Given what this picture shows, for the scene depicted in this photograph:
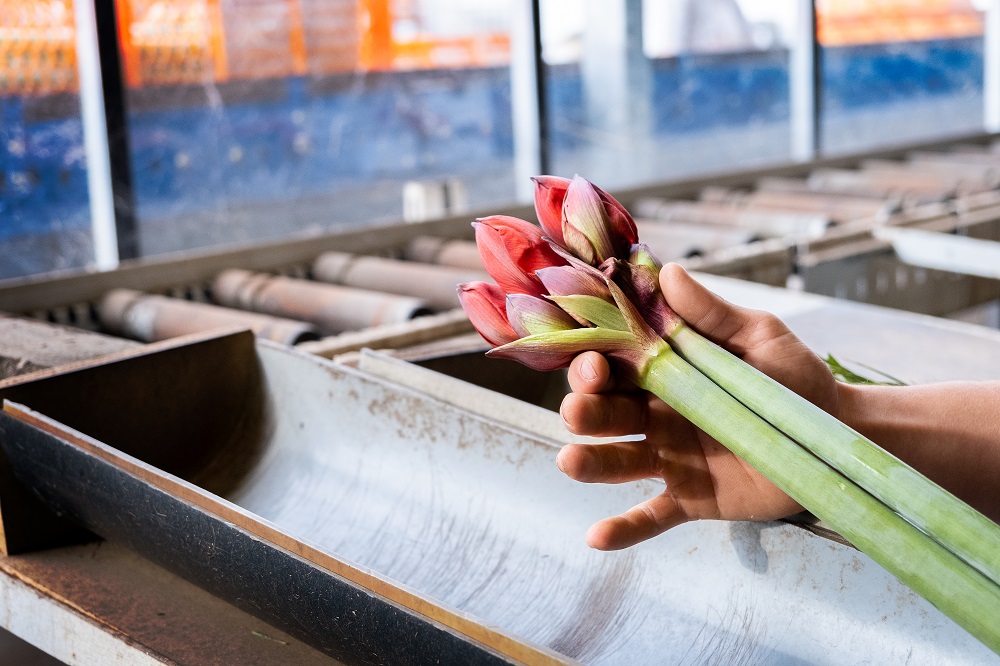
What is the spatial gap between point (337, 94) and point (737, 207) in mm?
1689

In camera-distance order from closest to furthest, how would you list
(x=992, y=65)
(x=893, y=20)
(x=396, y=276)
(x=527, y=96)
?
(x=396, y=276) → (x=527, y=96) → (x=893, y=20) → (x=992, y=65)

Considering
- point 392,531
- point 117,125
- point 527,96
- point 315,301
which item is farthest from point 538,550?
point 527,96

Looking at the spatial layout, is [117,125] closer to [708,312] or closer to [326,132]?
[326,132]

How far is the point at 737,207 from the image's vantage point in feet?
12.7

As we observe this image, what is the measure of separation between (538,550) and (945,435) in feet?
1.73

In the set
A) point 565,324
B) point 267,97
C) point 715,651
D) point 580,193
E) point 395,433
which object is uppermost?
point 267,97

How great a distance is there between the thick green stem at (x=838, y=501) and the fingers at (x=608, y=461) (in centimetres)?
9

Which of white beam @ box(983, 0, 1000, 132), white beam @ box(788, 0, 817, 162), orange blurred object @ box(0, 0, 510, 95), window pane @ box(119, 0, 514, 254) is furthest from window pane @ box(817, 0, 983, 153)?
orange blurred object @ box(0, 0, 510, 95)

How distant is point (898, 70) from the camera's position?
692cm

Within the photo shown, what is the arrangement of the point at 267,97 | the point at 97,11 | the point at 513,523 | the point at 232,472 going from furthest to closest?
the point at 267,97, the point at 97,11, the point at 232,472, the point at 513,523

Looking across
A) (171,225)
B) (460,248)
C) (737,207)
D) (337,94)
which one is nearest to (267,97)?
(337,94)

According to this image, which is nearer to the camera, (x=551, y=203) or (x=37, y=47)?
(x=551, y=203)

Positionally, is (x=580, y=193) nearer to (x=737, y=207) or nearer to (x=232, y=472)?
(x=232, y=472)

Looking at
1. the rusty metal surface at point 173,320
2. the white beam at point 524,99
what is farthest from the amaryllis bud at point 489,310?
the white beam at point 524,99
